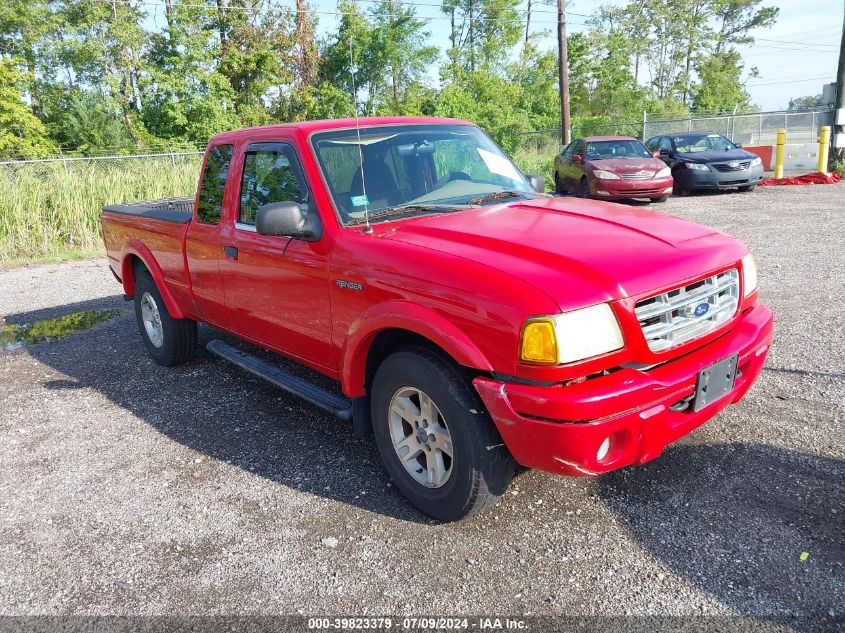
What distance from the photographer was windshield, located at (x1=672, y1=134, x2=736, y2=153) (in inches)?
652

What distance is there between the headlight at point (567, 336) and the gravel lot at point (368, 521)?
100cm

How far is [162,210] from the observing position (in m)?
5.47

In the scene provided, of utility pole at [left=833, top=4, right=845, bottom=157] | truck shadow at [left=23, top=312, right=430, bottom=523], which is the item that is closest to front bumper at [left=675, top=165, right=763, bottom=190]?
utility pole at [left=833, top=4, right=845, bottom=157]

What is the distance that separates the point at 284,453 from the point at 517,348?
2066 millimetres

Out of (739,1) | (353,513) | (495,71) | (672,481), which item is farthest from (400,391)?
(739,1)

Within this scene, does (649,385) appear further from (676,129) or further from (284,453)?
(676,129)

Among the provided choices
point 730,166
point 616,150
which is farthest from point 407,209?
point 730,166

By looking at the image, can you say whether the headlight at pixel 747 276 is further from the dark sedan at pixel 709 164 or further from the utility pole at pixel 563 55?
the utility pole at pixel 563 55

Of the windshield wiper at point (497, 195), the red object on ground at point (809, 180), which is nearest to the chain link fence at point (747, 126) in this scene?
the red object on ground at point (809, 180)

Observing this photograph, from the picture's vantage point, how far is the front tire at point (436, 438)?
283 cm

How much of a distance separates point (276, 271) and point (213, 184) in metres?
1.22

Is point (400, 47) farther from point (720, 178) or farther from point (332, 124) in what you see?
point (332, 124)

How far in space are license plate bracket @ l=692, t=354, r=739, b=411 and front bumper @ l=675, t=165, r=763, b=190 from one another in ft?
46.5

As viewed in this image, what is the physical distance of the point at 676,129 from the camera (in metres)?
25.6
